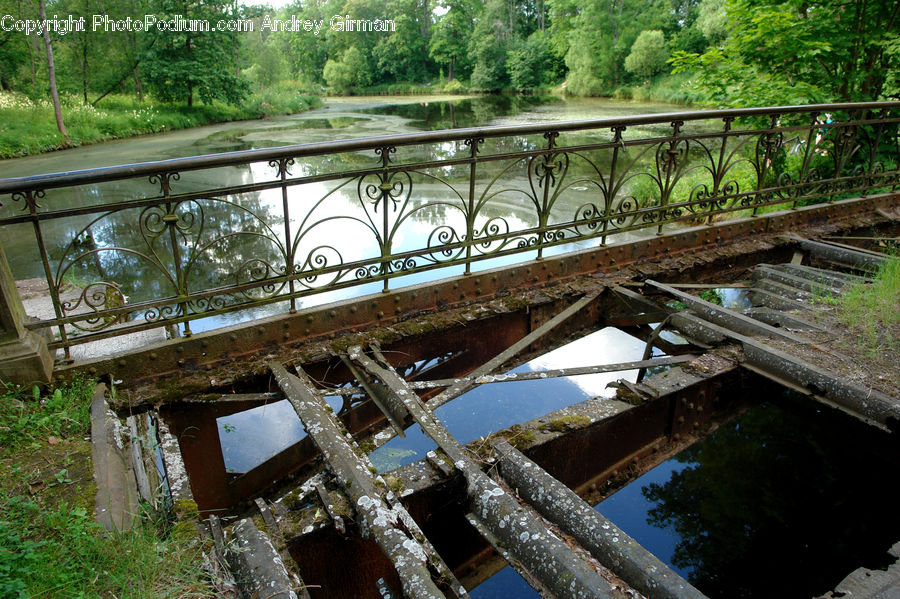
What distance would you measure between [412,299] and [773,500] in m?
3.27

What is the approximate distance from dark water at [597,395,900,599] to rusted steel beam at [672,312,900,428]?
14 centimetres

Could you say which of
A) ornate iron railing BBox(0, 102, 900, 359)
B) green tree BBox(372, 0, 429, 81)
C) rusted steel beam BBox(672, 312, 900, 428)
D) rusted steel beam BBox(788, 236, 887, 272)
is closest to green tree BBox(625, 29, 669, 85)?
green tree BBox(372, 0, 429, 81)

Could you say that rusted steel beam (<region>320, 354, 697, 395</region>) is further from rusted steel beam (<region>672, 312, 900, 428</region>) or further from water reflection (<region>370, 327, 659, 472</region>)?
water reflection (<region>370, 327, 659, 472</region>)

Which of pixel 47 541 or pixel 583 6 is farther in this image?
pixel 583 6

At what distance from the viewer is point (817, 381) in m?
3.18

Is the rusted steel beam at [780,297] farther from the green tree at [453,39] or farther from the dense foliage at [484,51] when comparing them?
the green tree at [453,39]

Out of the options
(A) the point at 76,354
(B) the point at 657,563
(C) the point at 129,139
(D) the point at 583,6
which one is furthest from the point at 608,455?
(D) the point at 583,6

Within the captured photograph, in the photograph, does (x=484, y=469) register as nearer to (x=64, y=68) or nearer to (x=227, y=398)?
(x=227, y=398)

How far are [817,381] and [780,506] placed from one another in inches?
65.4

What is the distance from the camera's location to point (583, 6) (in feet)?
178

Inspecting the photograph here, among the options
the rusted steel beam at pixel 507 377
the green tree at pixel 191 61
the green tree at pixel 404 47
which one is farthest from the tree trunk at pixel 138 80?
the green tree at pixel 404 47

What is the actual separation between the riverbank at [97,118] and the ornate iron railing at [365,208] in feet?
27.9

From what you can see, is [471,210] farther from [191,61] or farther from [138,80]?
[138,80]

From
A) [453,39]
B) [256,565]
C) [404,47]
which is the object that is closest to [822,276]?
[256,565]
